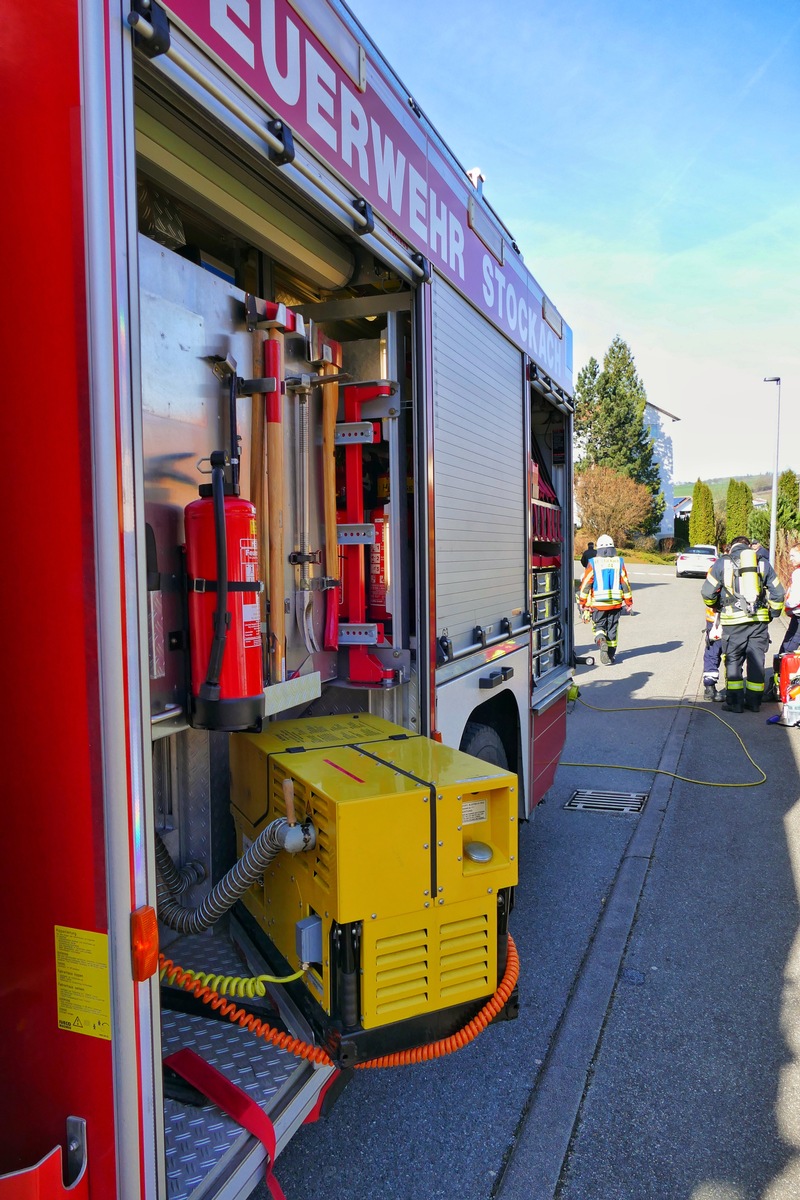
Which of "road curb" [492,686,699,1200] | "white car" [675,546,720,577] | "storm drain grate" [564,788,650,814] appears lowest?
"road curb" [492,686,699,1200]

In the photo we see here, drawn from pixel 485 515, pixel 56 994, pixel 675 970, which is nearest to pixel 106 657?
pixel 56 994

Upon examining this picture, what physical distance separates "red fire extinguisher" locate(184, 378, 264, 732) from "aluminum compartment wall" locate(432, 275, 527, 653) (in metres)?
1.23

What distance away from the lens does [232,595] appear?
190 centimetres

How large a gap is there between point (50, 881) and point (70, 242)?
1164mm

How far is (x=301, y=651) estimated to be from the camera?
8.53 ft

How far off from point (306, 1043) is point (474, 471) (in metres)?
2.36

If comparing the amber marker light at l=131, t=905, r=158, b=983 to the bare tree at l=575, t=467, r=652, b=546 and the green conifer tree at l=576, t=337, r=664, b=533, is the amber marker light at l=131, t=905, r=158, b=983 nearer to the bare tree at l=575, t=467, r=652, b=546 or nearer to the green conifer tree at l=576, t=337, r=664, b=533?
the bare tree at l=575, t=467, r=652, b=546

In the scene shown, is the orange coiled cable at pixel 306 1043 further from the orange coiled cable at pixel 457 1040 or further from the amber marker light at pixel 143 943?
the amber marker light at pixel 143 943

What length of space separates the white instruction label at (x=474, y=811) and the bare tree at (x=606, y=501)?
3572 centimetres

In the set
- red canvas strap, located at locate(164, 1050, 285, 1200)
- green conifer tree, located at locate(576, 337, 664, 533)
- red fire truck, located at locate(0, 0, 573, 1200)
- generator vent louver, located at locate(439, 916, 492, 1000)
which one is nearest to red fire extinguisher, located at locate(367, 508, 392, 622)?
red fire truck, located at locate(0, 0, 573, 1200)

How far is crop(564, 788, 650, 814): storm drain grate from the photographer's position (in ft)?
18.5

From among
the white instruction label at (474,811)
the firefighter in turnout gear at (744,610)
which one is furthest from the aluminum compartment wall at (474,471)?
the firefighter in turnout gear at (744,610)

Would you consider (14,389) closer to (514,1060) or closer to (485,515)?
(485,515)

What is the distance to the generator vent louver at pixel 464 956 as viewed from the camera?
209 centimetres
